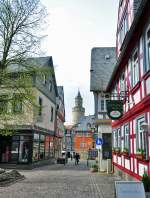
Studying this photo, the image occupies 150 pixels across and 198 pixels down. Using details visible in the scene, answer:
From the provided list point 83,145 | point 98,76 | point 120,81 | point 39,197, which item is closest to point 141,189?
point 39,197

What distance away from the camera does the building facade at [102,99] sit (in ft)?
74.7

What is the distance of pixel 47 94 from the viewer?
1248 inches

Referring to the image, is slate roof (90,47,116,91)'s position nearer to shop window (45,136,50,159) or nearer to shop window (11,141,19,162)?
shop window (11,141,19,162)

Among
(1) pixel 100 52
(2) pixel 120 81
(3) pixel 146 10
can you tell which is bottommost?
(2) pixel 120 81

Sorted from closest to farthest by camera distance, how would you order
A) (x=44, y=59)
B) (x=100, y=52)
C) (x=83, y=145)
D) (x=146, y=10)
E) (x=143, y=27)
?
(x=146, y=10) → (x=143, y=27) → (x=100, y=52) → (x=44, y=59) → (x=83, y=145)

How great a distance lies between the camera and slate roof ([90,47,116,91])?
79.8 feet

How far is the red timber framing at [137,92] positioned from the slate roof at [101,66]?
8.46m

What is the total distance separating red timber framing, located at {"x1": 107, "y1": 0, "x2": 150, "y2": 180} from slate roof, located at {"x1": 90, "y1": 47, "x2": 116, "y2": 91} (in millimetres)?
8465

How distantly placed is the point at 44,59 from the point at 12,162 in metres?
12.8

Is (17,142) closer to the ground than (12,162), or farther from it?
farther from it

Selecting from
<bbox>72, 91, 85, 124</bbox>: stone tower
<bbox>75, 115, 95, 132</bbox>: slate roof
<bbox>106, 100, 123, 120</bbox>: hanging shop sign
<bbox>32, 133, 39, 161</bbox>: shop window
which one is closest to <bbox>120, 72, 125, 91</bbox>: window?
<bbox>106, 100, 123, 120</bbox>: hanging shop sign

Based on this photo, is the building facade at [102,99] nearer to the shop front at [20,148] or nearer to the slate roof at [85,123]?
the shop front at [20,148]

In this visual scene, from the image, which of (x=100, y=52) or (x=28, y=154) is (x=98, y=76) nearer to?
(x=100, y=52)

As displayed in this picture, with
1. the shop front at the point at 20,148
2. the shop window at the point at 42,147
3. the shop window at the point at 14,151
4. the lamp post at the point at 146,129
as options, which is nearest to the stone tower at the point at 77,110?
the shop window at the point at 42,147
